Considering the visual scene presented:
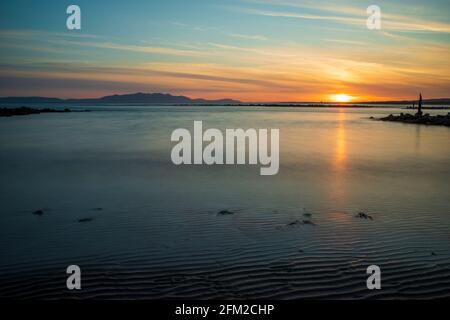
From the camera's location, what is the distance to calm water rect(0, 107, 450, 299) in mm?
4391

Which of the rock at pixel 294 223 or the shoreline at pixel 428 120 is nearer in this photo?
the rock at pixel 294 223

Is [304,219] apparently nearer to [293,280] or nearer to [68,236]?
[293,280]

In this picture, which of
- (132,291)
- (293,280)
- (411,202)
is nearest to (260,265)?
(293,280)

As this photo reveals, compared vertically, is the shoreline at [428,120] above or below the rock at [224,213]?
above

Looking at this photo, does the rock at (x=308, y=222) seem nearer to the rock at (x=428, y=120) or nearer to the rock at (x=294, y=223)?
the rock at (x=294, y=223)

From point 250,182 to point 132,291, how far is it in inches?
238

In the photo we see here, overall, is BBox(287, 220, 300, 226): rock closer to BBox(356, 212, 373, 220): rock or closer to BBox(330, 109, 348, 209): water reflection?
BBox(356, 212, 373, 220): rock

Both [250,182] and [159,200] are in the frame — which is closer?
[159,200]

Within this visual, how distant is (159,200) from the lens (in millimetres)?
8094

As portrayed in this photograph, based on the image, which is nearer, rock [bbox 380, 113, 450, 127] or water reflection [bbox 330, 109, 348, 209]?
water reflection [bbox 330, 109, 348, 209]

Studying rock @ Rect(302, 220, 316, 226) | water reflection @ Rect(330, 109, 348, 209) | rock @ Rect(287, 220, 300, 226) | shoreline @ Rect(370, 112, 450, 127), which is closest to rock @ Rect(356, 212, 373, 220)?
water reflection @ Rect(330, 109, 348, 209)

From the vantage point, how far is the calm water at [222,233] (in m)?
Answer: 4.39

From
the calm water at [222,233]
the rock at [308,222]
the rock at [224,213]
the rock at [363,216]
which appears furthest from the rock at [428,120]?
the rock at [224,213]

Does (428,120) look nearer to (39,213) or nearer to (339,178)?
(339,178)
